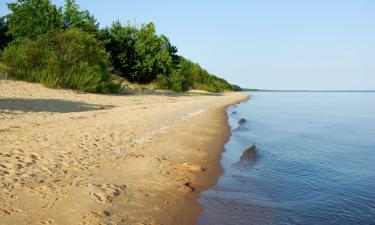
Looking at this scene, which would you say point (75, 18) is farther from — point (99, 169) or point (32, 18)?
point (99, 169)

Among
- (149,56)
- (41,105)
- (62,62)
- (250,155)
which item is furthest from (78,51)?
(250,155)

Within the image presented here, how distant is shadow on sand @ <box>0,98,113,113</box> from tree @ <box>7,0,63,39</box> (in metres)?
19.3

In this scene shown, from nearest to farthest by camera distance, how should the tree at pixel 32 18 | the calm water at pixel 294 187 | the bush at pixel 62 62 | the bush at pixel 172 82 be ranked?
the calm water at pixel 294 187 → the bush at pixel 62 62 → the tree at pixel 32 18 → the bush at pixel 172 82

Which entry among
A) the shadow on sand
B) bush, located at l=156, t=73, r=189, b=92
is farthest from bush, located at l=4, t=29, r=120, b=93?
bush, located at l=156, t=73, r=189, b=92

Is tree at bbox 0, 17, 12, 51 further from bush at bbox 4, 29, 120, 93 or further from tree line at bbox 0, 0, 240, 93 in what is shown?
bush at bbox 4, 29, 120, 93

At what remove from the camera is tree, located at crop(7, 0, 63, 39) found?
36375 mm

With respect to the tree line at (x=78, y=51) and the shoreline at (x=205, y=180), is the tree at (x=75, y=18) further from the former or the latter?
the shoreline at (x=205, y=180)

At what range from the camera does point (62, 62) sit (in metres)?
27.2

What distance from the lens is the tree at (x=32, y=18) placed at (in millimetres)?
36375

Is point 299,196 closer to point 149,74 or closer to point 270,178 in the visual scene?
point 270,178

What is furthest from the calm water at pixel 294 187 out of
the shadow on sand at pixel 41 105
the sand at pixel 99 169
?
the shadow on sand at pixel 41 105

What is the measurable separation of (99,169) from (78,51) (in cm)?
2376

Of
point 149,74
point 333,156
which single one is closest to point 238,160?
point 333,156

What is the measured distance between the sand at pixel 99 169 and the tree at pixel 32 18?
78.7ft
